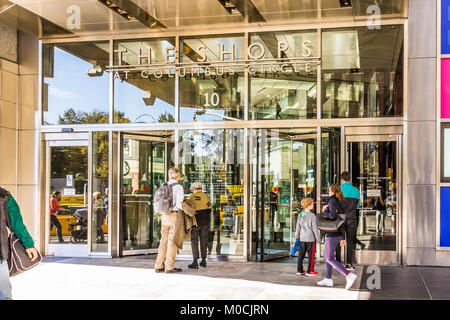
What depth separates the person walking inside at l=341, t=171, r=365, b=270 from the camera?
32.8ft

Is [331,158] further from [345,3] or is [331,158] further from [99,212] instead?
[99,212]

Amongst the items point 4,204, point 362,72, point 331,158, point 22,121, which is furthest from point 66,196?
point 4,204

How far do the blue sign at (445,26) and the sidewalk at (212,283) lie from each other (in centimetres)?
398

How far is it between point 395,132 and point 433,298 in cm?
384

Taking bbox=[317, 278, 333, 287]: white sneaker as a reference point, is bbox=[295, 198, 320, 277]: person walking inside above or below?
above

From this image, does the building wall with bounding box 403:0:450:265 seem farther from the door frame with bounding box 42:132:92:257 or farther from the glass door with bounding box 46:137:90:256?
the glass door with bounding box 46:137:90:256

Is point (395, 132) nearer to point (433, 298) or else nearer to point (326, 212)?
point (326, 212)

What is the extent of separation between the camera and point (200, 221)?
10.3 m

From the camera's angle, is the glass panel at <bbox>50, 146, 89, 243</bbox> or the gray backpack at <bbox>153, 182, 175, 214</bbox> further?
the glass panel at <bbox>50, 146, 89, 243</bbox>

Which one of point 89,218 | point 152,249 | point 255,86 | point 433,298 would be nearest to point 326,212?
point 433,298

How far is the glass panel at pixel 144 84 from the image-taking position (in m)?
11.7

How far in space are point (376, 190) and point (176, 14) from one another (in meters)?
5.04

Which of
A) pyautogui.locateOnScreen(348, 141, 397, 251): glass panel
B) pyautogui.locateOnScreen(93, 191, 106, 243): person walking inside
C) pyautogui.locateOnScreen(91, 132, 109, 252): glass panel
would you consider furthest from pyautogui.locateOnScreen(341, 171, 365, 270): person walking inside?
pyautogui.locateOnScreen(93, 191, 106, 243): person walking inside

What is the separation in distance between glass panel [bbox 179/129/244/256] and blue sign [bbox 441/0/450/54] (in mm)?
4100
